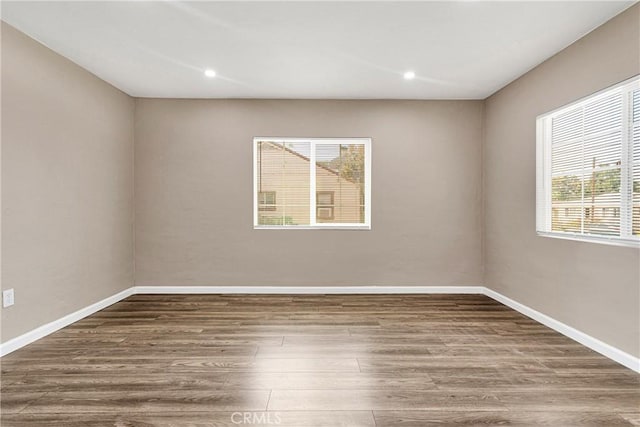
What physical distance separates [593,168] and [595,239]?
60 cm

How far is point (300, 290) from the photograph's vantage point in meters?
4.47

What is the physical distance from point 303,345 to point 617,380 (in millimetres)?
2153

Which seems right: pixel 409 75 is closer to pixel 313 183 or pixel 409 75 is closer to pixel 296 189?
pixel 313 183

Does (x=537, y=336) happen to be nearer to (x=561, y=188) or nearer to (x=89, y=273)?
(x=561, y=188)

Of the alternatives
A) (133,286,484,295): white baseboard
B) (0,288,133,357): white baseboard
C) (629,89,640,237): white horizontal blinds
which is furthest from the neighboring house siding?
(629,89,640,237): white horizontal blinds

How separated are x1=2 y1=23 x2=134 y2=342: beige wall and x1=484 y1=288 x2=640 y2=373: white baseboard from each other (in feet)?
15.1

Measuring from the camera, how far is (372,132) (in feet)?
14.7

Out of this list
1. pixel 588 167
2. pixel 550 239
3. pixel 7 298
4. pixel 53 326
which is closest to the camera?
pixel 7 298

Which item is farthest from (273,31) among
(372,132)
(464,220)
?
(464,220)

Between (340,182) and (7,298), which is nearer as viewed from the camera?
(7,298)

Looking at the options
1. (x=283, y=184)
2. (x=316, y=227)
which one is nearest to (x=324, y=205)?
(x=316, y=227)

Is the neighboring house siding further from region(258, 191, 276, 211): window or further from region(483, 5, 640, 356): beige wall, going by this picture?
region(483, 5, 640, 356): beige wall

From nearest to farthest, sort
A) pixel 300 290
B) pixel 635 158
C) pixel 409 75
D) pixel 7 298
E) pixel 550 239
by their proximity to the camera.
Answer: pixel 635 158 < pixel 7 298 < pixel 550 239 < pixel 409 75 < pixel 300 290

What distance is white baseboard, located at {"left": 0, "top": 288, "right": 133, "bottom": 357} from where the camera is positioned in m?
2.64
